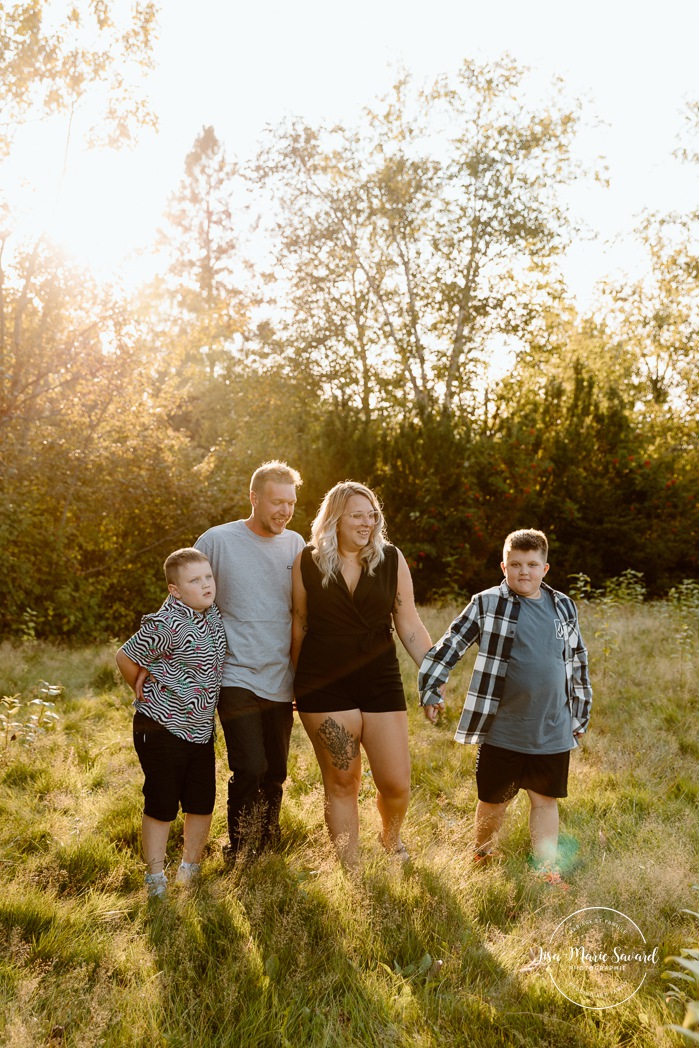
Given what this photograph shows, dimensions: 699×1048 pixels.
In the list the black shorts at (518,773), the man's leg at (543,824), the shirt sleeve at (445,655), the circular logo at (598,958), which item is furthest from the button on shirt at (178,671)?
the circular logo at (598,958)

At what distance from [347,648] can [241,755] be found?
760mm

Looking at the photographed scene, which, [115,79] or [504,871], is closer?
[504,871]

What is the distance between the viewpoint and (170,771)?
404cm

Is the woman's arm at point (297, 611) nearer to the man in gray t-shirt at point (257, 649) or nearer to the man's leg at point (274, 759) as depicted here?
the man in gray t-shirt at point (257, 649)

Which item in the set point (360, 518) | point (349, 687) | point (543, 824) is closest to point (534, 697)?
point (543, 824)

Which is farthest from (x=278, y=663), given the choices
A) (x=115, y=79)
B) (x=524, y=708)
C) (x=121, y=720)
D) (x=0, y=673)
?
(x=115, y=79)

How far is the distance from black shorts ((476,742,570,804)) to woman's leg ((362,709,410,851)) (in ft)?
1.48

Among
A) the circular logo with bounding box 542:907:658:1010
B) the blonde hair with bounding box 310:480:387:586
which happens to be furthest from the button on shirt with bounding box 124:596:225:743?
the circular logo with bounding box 542:907:658:1010

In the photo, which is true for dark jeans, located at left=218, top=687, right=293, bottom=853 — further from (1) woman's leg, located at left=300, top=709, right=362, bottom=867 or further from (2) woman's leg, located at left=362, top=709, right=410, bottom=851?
(2) woman's leg, located at left=362, top=709, right=410, bottom=851

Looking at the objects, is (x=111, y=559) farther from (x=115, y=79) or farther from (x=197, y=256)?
(x=197, y=256)

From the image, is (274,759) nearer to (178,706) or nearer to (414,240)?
(178,706)

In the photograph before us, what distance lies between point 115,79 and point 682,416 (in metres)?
18.5

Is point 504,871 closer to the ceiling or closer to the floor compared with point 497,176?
closer to the floor

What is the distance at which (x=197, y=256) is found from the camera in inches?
1180
